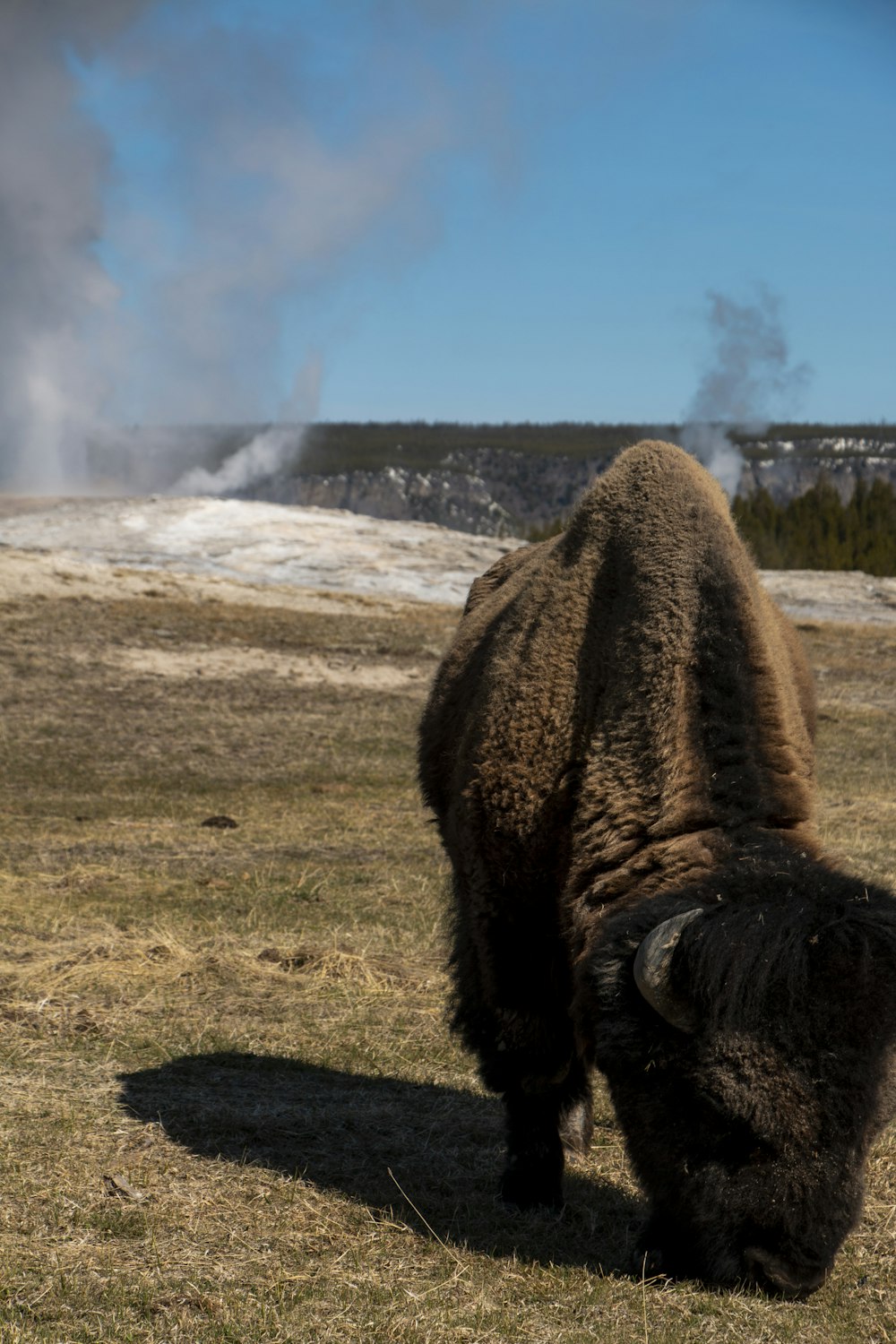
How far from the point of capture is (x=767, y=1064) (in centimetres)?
359

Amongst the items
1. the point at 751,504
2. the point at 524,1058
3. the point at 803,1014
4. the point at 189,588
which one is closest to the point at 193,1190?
the point at 524,1058

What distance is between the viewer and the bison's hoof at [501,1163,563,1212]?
16.0 feet

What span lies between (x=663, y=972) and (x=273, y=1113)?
2.58 meters

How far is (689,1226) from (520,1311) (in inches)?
24.1

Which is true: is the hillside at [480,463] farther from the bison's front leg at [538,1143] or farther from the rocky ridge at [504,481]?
the bison's front leg at [538,1143]

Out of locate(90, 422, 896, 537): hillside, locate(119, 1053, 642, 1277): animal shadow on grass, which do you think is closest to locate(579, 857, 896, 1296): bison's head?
→ locate(119, 1053, 642, 1277): animal shadow on grass

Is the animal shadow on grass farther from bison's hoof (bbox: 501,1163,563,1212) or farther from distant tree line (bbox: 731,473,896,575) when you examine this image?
distant tree line (bbox: 731,473,896,575)

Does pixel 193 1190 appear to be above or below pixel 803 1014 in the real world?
below

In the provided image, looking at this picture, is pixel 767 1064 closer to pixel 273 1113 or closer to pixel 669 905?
Answer: pixel 669 905

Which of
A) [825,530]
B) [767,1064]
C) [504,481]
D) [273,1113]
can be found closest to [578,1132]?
[273,1113]

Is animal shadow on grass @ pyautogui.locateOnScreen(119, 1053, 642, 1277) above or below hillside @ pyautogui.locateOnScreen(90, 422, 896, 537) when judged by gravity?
below

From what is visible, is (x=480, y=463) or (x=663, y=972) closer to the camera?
(x=663, y=972)

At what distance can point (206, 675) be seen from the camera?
21109 mm

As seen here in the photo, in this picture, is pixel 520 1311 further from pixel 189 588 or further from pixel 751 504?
pixel 751 504
